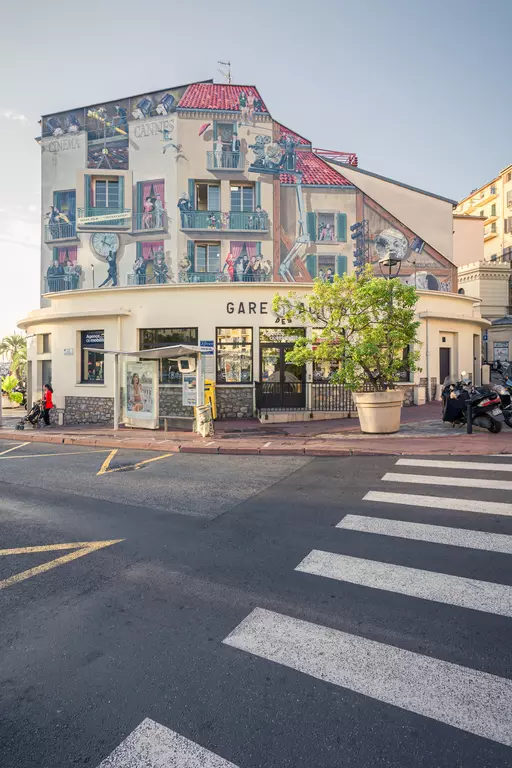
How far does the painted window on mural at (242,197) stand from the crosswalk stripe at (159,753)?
83.5 feet

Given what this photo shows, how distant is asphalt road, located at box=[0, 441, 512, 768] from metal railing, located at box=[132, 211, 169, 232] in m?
21.6

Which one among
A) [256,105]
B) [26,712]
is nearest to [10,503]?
[26,712]

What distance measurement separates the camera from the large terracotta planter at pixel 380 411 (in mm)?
11828

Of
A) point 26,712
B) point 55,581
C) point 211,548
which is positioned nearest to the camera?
point 26,712

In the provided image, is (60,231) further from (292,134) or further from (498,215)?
(498,215)

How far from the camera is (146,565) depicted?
4.12 m

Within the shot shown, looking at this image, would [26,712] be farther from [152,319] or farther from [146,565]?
[152,319]

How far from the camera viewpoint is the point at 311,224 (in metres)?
25.1

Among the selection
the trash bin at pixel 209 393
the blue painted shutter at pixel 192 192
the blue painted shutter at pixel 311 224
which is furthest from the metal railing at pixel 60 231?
the trash bin at pixel 209 393

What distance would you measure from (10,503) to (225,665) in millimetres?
5176

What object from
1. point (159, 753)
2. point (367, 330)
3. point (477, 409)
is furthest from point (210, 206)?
point (159, 753)

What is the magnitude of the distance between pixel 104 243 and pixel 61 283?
3.65m

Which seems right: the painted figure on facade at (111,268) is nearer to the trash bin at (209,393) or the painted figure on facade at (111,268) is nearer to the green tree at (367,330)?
the trash bin at (209,393)

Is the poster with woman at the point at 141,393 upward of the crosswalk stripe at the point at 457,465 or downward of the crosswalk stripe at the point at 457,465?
upward
